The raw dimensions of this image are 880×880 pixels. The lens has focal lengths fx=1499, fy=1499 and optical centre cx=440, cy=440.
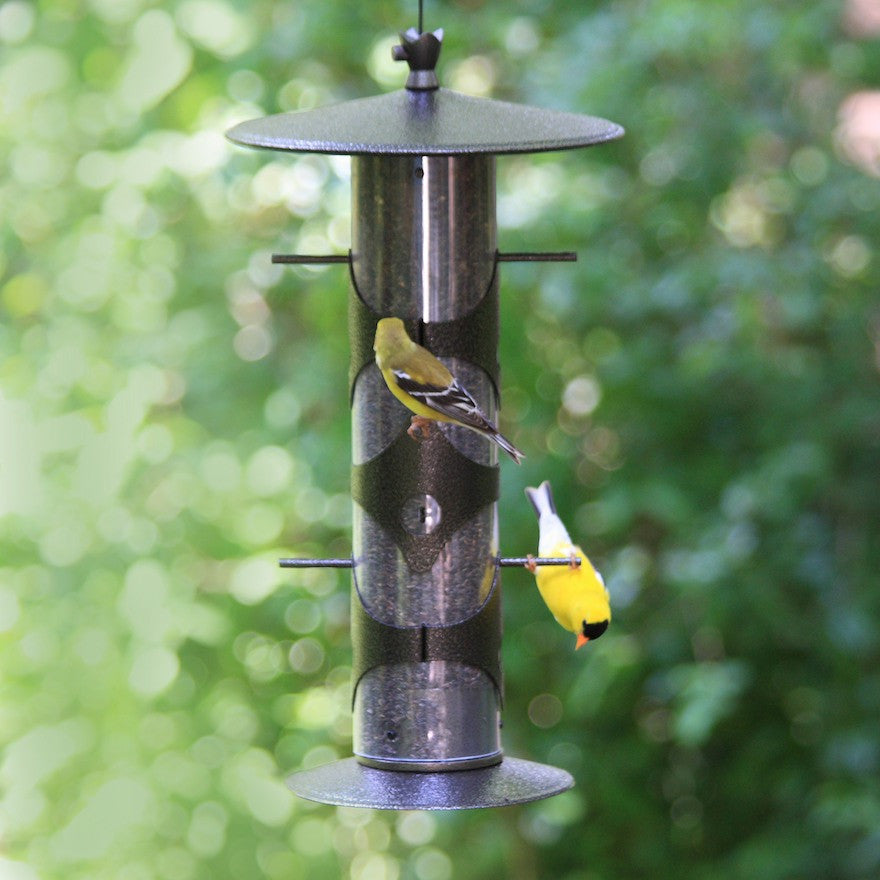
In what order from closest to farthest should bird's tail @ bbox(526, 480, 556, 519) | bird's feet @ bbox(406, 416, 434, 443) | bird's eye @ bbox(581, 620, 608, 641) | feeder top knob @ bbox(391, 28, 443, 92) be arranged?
feeder top knob @ bbox(391, 28, 443, 92) → bird's feet @ bbox(406, 416, 434, 443) → bird's eye @ bbox(581, 620, 608, 641) → bird's tail @ bbox(526, 480, 556, 519)

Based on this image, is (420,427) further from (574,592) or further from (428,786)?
(428,786)

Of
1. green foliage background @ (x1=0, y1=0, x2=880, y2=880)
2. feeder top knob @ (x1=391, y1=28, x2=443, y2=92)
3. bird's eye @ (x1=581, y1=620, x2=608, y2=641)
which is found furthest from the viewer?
green foliage background @ (x1=0, y1=0, x2=880, y2=880)

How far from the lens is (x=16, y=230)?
4930 mm

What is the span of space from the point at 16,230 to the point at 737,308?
239 cm

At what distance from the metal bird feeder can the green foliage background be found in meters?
1.30

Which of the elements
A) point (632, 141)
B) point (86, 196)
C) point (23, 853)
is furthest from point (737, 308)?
point (23, 853)

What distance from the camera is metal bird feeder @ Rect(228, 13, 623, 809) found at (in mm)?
2799

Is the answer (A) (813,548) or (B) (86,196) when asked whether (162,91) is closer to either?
(B) (86,196)

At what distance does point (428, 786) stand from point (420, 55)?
1.29 metres

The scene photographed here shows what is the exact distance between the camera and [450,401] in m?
2.53

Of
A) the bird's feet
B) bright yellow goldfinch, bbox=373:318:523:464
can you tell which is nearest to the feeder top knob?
bright yellow goldfinch, bbox=373:318:523:464

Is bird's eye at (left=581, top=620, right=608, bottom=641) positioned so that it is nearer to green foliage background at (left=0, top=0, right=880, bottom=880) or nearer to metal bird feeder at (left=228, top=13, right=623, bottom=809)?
metal bird feeder at (left=228, top=13, right=623, bottom=809)

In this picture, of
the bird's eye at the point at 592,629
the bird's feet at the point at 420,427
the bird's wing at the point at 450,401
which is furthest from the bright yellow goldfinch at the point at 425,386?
the bird's eye at the point at 592,629

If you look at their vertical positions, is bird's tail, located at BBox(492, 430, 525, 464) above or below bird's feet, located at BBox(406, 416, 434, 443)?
below
